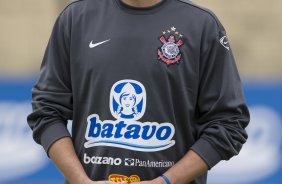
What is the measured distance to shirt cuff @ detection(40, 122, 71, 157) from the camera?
297 centimetres

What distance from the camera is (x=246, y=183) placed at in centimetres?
730

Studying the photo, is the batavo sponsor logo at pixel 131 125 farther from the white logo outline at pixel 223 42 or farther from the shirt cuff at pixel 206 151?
Answer: the white logo outline at pixel 223 42

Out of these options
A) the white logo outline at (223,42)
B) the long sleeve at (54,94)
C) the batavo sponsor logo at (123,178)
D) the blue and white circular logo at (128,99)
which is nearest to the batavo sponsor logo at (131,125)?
the blue and white circular logo at (128,99)

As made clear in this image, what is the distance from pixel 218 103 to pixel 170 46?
0.28 metres

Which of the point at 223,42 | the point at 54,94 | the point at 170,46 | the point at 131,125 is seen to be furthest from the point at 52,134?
the point at 223,42

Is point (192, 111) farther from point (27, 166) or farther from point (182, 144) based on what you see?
point (27, 166)

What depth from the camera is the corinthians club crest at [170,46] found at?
2883 millimetres

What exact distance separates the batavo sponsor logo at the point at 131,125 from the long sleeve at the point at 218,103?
0.16 meters

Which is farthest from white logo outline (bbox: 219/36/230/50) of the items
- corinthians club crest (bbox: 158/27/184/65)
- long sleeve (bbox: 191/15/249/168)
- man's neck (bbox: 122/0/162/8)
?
man's neck (bbox: 122/0/162/8)

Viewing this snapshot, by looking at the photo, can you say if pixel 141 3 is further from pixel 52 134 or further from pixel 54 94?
pixel 52 134

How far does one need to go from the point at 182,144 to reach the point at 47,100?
0.55m

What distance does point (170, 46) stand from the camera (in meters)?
2.89

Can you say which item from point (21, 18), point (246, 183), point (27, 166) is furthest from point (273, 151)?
point (21, 18)

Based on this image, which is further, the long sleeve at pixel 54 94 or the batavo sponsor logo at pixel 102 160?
the long sleeve at pixel 54 94
